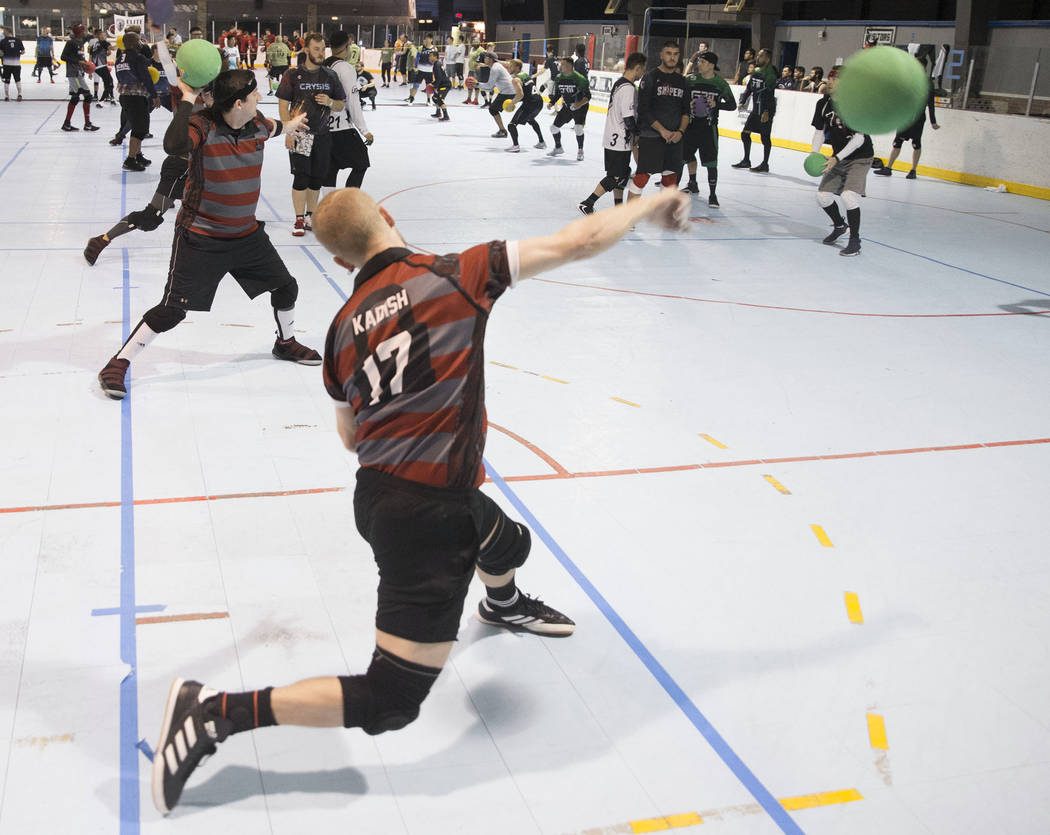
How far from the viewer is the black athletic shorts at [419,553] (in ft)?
8.50

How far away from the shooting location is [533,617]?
350 centimetres

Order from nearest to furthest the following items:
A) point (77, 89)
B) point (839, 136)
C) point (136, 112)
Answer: point (839, 136) < point (136, 112) < point (77, 89)

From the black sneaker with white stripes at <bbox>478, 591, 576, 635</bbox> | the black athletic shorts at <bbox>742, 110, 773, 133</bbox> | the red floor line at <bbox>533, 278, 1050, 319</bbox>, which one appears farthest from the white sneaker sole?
the black athletic shorts at <bbox>742, 110, 773, 133</bbox>

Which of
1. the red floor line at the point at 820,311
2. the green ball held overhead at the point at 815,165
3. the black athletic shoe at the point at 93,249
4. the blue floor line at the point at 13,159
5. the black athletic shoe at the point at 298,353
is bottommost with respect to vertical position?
the black athletic shoe at the point at 298,353

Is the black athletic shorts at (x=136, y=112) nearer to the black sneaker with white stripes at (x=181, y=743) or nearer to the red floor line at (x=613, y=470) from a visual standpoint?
the red floor line at (x=613, y=470)

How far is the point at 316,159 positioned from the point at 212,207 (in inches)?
168

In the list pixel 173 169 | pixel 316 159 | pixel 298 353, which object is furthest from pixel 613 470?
pixel 316 159

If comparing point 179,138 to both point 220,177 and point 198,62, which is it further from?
point 198,62

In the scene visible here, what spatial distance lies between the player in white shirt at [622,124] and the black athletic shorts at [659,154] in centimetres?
16

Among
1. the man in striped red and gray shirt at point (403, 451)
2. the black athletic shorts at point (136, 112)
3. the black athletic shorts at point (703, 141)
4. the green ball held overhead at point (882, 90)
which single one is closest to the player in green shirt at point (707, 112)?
the black athletic shorts at point (703, 141)

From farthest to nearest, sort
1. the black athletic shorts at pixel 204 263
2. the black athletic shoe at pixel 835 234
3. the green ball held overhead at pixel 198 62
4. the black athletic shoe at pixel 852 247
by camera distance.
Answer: the black athletic shoe at pixel 835 234 < the black athletic shoe at pixel 852 247 < the green ball held overhead at pixel 198 62 < the black athletic shorts at pixel 204 263

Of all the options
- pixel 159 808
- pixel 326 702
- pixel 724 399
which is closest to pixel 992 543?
pixel 724 399

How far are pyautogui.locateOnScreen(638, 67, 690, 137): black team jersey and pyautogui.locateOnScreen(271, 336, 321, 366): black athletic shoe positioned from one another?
20.1 ft

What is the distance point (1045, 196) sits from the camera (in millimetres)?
14477
